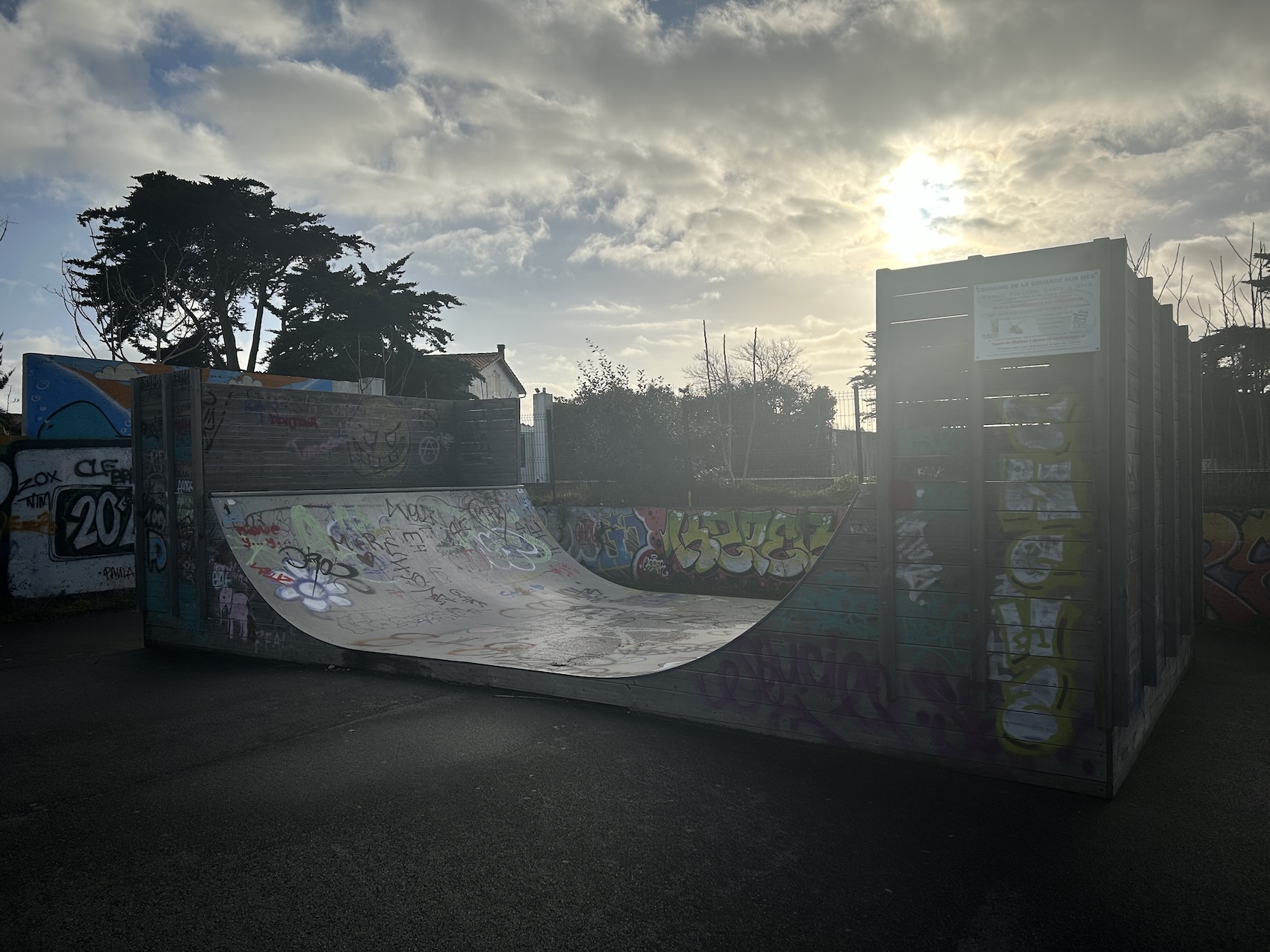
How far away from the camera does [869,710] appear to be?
16.3 feet

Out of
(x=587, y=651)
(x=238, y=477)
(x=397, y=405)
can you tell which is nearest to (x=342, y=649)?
(x=587, y=651)

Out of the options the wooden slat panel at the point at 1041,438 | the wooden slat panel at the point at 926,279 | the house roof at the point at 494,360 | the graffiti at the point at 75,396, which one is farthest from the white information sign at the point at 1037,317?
the house roof at the point at 494,360

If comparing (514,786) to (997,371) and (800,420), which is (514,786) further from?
(800,420)

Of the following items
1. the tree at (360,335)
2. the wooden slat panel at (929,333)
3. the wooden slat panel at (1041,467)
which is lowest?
the wooden slat panel at (1041,467)

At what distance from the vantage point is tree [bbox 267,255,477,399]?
2892 centimetres

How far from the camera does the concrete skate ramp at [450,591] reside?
26.0ft

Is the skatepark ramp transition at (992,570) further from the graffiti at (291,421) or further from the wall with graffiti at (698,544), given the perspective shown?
the wall with graffiti at (698,544)

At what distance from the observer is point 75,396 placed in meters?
15.4

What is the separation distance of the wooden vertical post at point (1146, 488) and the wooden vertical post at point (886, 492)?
1517 millimetres

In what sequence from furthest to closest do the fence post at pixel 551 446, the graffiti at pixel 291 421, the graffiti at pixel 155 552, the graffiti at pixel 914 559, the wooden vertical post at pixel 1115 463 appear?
1. the fence post at pixel 551 446
2. the graffiti at pixel 291 421
3. the graffiti at pixel 155 552
4. the graffiti at pixel 914 559
5. the wooden vertical post at pixel 1115 463

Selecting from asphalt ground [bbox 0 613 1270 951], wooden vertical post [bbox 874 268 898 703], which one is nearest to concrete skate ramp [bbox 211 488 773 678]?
asphalt ground [bbox 0 613 1270 951]

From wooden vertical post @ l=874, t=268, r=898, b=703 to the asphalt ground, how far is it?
81 cm

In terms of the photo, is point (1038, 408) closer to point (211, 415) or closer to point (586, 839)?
point (586, 839)

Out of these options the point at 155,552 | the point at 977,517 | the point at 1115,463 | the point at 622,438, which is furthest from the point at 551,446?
the point at 1115,463
